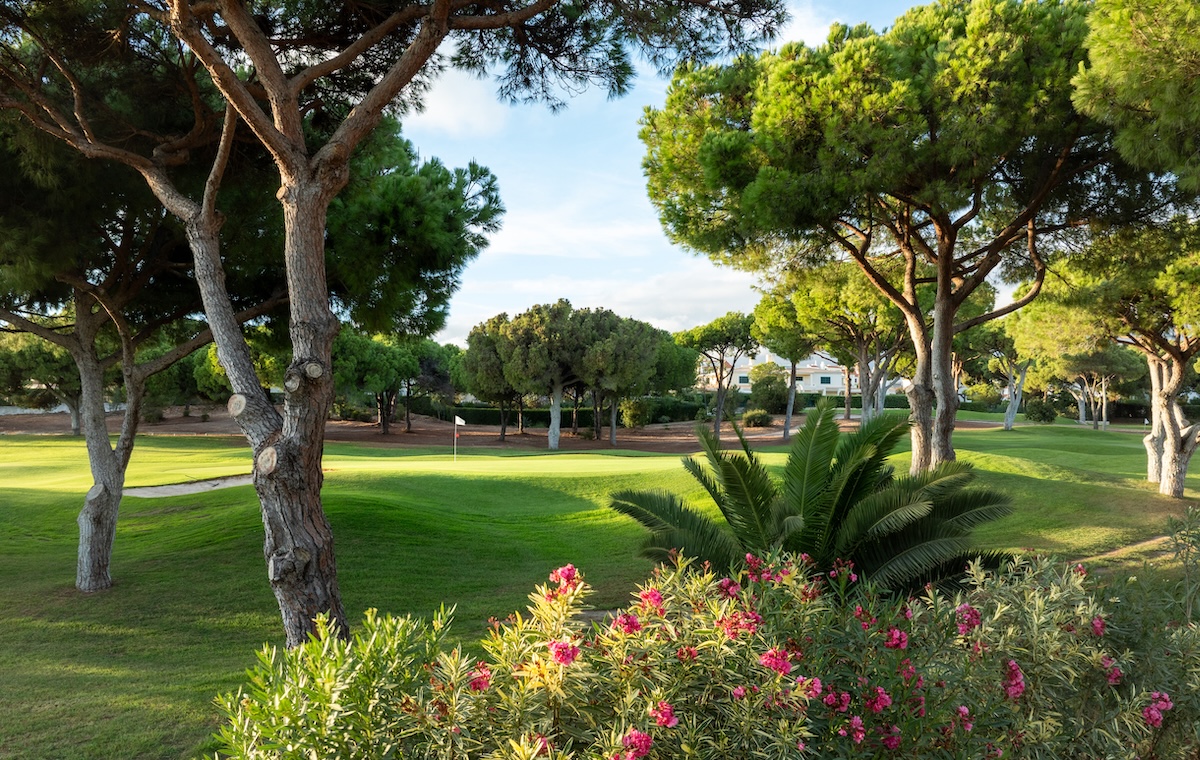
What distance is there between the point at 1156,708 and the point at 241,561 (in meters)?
11.3

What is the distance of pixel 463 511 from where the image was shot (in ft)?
51.7

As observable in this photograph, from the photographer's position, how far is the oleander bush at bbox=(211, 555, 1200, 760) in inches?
85.5

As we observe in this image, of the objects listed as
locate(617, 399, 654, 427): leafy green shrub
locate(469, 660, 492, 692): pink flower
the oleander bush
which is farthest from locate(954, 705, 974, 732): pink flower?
locate(617, 399, 654, 427): leafy green shrub

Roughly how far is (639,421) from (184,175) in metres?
41.5

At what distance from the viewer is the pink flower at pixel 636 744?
199 centimetres

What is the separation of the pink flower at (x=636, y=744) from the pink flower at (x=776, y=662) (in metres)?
0.48

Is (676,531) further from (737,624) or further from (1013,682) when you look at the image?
(737,624)

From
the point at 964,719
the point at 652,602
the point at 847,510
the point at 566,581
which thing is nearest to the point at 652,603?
the point at 652,602

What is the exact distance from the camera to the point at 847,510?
7867mm

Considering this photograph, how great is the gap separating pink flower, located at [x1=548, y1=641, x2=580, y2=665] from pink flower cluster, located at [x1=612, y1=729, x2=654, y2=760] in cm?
27

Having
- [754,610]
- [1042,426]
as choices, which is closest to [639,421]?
[1042,426]

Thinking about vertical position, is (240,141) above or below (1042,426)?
above

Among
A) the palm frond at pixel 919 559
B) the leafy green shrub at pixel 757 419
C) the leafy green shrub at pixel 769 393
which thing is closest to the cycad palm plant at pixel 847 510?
the palm frond at pixel 919 559

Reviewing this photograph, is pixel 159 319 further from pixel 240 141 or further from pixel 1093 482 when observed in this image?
pixel 1093 482
